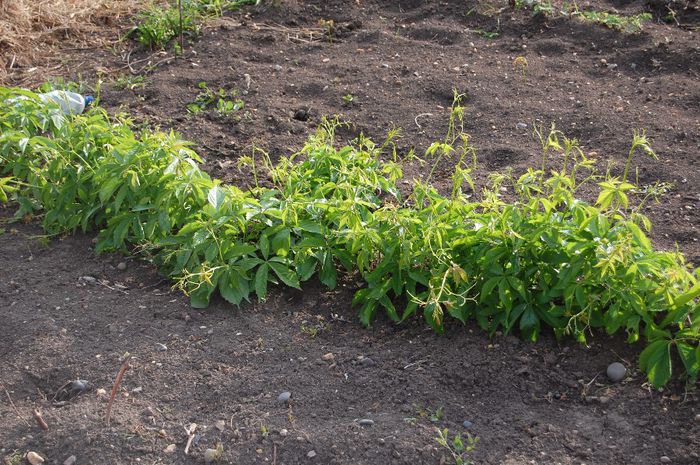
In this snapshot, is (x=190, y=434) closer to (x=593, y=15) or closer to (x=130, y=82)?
(x=130, y=82)

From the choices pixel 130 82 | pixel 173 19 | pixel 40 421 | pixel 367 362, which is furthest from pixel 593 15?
pixel 40 421

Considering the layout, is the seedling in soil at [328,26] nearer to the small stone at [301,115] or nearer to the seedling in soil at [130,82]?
the small stone at [301,115]

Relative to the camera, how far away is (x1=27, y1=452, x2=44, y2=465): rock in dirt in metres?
2.64

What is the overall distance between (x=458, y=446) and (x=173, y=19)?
161 inches

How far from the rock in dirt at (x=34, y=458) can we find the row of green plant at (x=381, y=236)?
809mm

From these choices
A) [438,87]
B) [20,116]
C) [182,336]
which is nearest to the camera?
[182,336]

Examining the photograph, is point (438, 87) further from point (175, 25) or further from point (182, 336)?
point (182, 336)

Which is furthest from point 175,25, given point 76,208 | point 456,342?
point 456,342

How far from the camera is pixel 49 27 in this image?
19.7ft

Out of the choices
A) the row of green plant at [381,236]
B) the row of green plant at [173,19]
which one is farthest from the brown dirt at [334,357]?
the row of green plant at [173,19]

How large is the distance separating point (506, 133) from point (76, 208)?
7.38ft

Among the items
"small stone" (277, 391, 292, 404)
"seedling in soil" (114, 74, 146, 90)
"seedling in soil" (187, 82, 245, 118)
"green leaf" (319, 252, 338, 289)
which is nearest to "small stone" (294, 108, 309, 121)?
"seedling in soil" (187, 82, 245, 118)

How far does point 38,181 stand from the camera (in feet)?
12.6

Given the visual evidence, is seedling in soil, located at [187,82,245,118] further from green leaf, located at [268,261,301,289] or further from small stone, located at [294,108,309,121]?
green leaf, located at [268,261,301,289]
